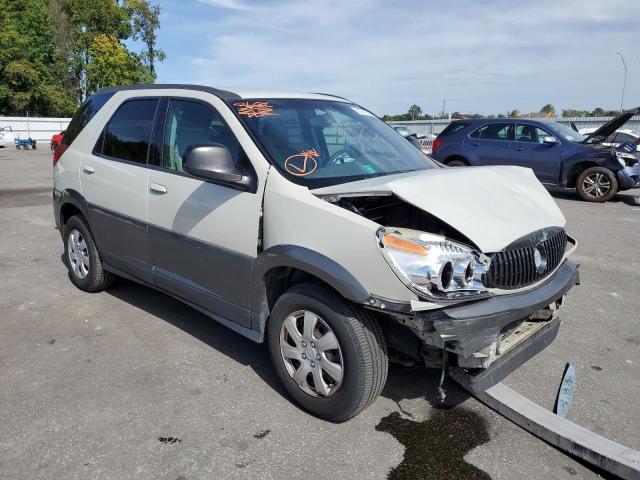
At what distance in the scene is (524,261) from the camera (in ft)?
9.63

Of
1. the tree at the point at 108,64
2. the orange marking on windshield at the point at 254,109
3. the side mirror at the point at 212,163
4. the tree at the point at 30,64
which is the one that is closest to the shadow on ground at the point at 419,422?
the side mirror at the point at 212,163

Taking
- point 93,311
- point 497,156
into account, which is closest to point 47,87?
point 497,156

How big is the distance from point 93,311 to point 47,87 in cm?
5562

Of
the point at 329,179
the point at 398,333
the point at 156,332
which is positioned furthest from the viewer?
the point at 156,332

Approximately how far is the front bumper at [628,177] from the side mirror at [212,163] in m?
10.6

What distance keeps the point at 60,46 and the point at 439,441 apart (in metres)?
61.7

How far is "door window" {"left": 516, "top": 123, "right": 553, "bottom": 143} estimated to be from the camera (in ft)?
39.1

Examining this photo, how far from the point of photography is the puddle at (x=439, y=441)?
269cm

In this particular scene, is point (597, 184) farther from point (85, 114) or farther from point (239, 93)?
point (85, 114)

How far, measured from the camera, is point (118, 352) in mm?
3971

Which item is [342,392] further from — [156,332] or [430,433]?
[156,332]

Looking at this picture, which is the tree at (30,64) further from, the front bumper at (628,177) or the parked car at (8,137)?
the front bumper at (628,177)

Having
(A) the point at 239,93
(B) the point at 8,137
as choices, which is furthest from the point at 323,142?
(B) the point at 8,137

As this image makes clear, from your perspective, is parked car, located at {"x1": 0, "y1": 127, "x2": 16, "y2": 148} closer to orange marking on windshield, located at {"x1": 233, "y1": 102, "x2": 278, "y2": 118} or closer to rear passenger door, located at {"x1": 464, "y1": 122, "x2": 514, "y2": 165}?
rear passenger door, located at {"x1": 464, "y1": 122, "x2": 514, "y2": 165}
